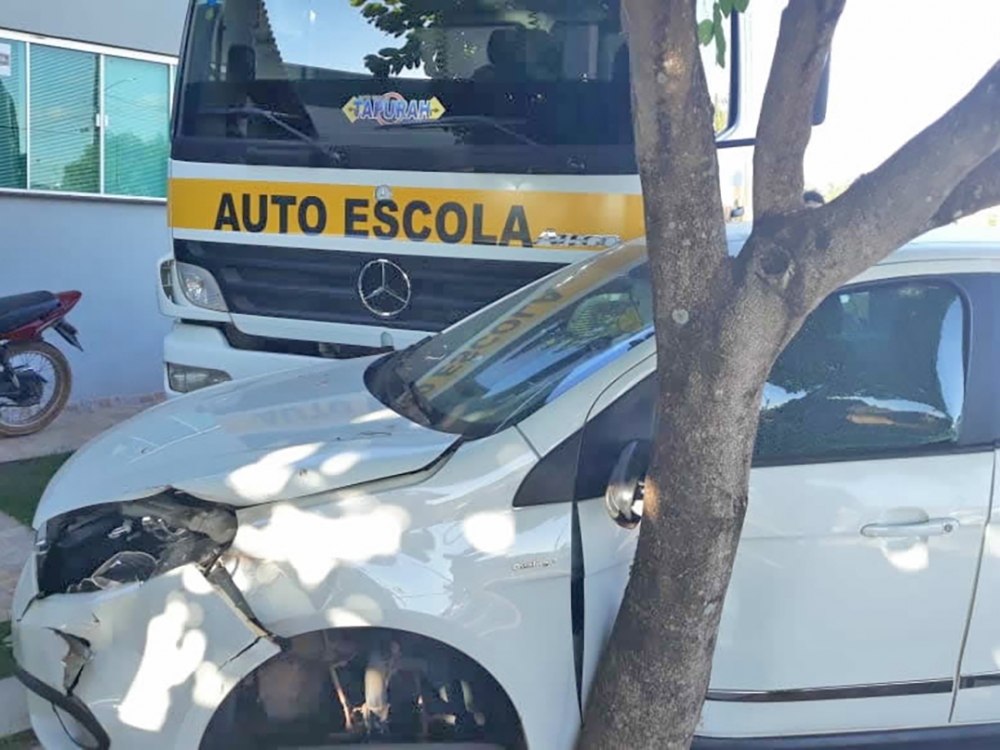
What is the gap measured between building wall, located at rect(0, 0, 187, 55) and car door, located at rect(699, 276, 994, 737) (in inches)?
267

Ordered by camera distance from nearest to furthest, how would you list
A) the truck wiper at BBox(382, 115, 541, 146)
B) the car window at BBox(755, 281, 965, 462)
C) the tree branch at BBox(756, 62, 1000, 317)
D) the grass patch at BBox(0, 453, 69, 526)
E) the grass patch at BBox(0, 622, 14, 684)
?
the tree branch at BBox(756, 62, 1000, 317) < the car window at BBox(755, 281, 965, 462) < the grass patch at BBox(0, 622, 14, 684) < the truck wiper at BBox(382, 115, 541, 146) < the grass patch at BBox(0, 453, 69, 526)

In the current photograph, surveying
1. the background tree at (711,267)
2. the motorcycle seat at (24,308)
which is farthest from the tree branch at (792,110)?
the motorcycle seat at (24,308)

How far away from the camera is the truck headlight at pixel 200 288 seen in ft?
16.8

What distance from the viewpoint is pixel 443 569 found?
2.60 m

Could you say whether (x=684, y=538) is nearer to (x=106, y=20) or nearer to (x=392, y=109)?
(x=392, y=109)

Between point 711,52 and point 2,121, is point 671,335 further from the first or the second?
point 2,121

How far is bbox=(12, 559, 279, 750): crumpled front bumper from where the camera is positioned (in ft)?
8.39

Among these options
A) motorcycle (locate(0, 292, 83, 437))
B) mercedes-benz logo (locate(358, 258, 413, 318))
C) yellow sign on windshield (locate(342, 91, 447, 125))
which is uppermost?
yellow sign on windshield (locate(342, 91, 447, 125))

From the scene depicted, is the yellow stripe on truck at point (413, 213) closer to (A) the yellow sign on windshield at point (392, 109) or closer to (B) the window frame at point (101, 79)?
(A) the yellow sign on windshield at point (392, 109)

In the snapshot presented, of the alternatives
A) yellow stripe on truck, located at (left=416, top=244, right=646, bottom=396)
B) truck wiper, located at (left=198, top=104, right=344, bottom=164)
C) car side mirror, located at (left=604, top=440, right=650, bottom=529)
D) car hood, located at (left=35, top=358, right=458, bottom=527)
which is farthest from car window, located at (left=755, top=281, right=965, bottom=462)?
truck wiper, located at (left=198, top=104, right=344, bottom=164)

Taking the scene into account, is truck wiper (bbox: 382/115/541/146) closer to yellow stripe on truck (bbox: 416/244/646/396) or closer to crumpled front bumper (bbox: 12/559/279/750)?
yellow stripe on truck (bbox: 416/244/646/396)

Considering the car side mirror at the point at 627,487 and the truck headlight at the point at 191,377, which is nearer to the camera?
the car side mirror at the point at 627,487

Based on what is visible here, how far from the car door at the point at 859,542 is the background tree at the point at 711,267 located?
1.07 ft

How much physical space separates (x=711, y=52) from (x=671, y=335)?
110 inches
